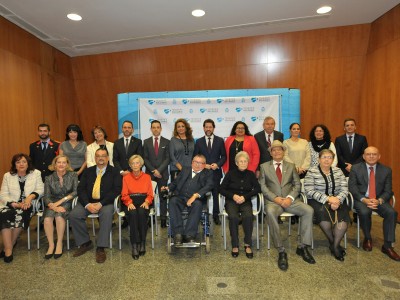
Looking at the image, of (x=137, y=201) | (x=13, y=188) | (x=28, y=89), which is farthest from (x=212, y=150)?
(x=28, y=89)

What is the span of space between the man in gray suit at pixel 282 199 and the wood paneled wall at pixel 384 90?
7.16 ft

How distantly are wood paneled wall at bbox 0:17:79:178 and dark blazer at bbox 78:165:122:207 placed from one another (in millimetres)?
1812

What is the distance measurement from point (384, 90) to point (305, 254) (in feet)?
10.7

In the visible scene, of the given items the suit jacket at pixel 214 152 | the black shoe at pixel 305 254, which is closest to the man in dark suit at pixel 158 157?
the suit jacket at pixel 214 152

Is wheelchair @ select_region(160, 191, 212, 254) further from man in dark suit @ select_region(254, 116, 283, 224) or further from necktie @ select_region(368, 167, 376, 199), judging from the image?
necktie @ select_region(368, 167, 376, 199)

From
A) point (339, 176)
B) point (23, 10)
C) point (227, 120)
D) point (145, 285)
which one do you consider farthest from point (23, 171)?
point (339, 176)

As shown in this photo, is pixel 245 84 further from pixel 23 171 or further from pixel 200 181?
pixel 23 171

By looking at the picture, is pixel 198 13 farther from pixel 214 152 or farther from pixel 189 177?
pixel 189 177

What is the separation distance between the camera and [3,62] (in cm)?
467

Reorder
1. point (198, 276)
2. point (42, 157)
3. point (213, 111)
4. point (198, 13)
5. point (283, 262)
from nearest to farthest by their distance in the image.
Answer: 1. point (198, 276)
2. point (283, 262)
3. point (42, 157)
4. point (198, 13)
5. point (213, 111)

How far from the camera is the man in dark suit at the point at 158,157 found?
441cm

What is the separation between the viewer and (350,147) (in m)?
4.40

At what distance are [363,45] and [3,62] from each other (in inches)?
244

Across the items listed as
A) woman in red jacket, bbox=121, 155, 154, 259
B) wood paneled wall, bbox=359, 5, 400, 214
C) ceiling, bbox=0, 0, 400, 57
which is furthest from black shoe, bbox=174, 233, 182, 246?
wood paneled wall, bbox=359, 5, 400, 214
